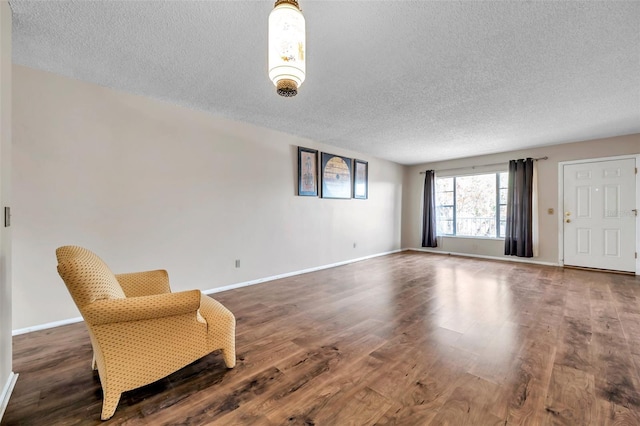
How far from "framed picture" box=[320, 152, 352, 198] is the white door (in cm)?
426

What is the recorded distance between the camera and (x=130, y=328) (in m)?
1.50

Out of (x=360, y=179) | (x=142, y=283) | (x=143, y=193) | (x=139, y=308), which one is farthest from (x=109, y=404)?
(x=360, y=179)

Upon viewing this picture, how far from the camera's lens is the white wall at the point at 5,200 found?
5.14 ft

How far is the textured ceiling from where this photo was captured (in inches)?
70.1

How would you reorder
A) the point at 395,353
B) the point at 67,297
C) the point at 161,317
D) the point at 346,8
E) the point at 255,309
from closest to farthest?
the point at 161,317 < the point at 346,8 < the point at 395,353 < the point at 67,297 < the point at 255,309

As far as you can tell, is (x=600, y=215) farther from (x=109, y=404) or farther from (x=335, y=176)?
(x=109, y=404)

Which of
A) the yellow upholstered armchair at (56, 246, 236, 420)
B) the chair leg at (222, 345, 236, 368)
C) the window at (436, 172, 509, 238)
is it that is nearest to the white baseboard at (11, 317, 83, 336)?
the yellow upholstered armchair at (56, 246, 236, 420)

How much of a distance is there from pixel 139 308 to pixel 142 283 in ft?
2.55

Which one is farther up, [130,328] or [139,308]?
[139,308]

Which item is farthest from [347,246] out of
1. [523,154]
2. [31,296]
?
[31,296]

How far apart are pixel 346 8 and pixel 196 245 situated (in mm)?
3089

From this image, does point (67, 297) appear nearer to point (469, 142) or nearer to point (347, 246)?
point (347, 246)

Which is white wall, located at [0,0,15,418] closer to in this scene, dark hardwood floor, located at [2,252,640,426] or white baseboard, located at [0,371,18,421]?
white baseboard, located at [0,371,18,421]

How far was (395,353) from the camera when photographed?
2.10 metres
